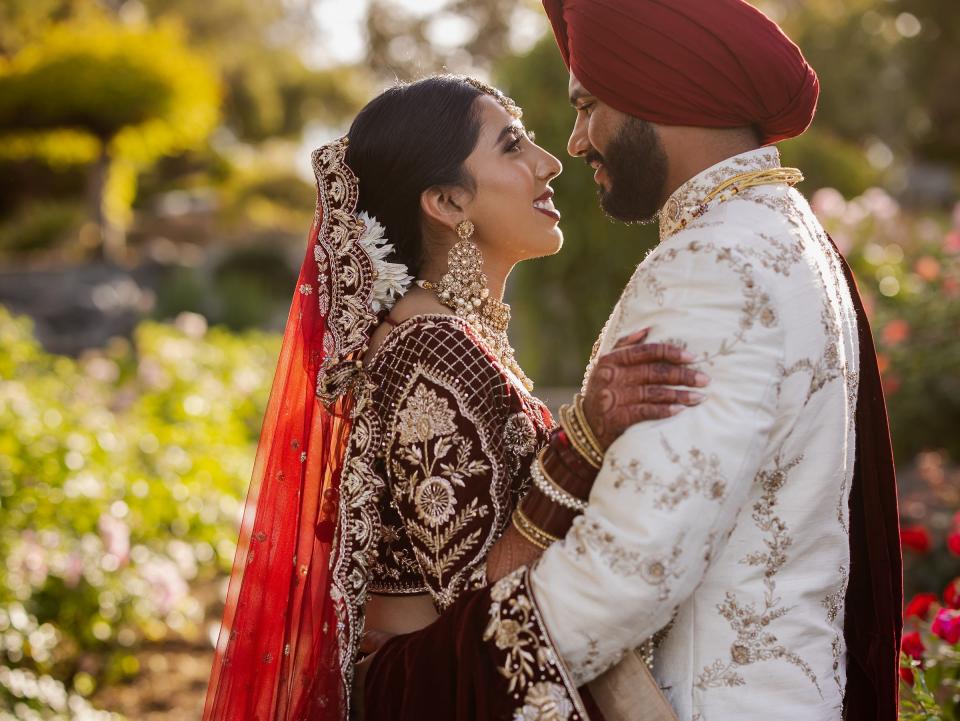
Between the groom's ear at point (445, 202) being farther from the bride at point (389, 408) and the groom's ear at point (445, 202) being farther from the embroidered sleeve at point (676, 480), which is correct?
the embroidered sleeve at point (676, 480)

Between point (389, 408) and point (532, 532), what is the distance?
420 mm

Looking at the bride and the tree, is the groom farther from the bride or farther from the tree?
the tree

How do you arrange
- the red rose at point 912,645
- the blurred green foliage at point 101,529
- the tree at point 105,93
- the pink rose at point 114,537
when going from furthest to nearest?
1. the tree at point 105,93
2. the pink rose at point 114,537
3. the blurred green foliage at point 101,529
4. the red rose at point 912,645

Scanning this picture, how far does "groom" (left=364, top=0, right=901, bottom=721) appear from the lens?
162 centimetres

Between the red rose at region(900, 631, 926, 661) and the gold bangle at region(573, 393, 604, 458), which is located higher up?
the gold bangle at region(573, 393, 604, 458)

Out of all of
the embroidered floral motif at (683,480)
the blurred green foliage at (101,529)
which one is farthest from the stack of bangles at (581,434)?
the blurred green foliage at (101,529)

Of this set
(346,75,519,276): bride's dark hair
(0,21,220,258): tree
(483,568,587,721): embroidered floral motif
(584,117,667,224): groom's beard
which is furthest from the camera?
(0,21,220,258): tree

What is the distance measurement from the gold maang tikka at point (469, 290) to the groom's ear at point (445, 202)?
2cm

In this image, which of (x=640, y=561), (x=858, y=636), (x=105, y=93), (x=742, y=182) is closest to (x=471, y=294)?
(x=742, y=182)

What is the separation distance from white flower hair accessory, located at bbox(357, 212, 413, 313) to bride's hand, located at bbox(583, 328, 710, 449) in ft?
2.04

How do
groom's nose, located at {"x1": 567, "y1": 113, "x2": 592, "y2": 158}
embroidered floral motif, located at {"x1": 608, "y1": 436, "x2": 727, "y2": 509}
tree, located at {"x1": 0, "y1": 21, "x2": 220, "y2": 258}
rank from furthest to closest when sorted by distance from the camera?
tree, located at {"x1": 0, "y1": 21, "x2": 220, "y2": 258} → groom's nose, located at {"x1": 567, "y1": 113, "x2": 592, "y2": 158} → embroidered floral motif, located at {"x1": 608, "y1": 436, "x2": 727, "y2": 509}

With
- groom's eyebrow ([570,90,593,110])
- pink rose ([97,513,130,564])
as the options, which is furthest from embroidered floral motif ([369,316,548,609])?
pink rose ([97,513,130,564])

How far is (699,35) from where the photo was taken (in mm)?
1831

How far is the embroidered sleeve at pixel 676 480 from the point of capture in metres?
1.60
